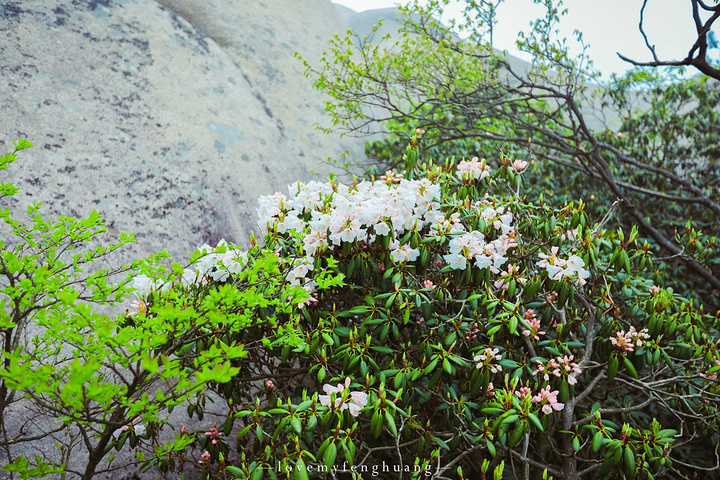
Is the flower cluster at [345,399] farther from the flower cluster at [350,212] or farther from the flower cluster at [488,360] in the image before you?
the flower cluster at [350,212]

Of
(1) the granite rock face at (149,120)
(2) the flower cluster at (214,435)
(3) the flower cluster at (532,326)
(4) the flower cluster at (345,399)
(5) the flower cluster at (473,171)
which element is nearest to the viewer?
(4) the flower cluster at (345,399)

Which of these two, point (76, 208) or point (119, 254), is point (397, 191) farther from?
point (76, 208)

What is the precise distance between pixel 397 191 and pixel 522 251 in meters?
0.85

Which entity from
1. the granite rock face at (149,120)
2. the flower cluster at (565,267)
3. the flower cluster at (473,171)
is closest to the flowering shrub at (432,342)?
the flower cluster at (565,267)

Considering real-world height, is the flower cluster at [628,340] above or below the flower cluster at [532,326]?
above

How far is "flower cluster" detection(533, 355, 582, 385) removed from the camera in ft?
7.48

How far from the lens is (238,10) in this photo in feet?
24.1

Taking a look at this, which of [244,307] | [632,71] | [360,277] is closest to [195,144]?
[360,277]

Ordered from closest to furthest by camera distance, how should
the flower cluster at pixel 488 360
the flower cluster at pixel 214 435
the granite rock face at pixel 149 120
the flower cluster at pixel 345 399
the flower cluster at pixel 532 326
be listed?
the flower cluster at pixel 345 399
the flower cluster at pixel 488 360
the flower cluster at pixel 532 326
the flower cluster at pixel 214 435
the granite rock face at pixel 149 120

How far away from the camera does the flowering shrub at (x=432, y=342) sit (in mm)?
2154

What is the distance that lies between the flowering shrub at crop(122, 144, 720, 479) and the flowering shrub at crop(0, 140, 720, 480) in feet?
0.04

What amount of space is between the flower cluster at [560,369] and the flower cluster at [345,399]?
91 centimetres

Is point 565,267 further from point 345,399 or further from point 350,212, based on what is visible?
point 345,399

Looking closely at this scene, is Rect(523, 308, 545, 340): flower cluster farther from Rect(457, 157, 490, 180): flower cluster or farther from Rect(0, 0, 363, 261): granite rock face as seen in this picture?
Rect(0, 0, 363, 261): granite rock face
